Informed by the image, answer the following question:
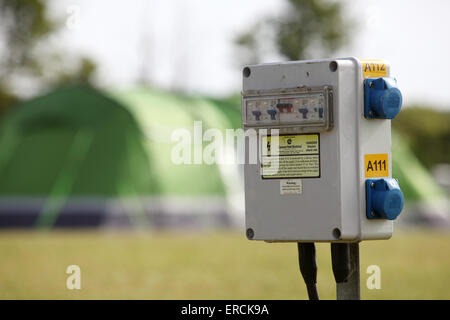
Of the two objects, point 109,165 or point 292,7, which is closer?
point 109,165

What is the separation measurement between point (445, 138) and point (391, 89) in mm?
42162

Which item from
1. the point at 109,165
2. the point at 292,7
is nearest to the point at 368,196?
the point at 109,165

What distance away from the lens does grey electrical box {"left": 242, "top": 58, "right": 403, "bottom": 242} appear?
409 centimetres

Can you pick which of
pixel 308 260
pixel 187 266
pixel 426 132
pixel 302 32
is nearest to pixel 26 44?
pixel 302 32

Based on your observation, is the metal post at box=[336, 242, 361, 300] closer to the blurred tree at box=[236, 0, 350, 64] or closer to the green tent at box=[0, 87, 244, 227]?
the green tent at box=[0, 87, 244, 227]

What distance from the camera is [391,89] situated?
13.4ft

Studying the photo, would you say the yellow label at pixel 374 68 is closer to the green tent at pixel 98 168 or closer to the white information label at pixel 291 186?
the white information label at pixel 291 186

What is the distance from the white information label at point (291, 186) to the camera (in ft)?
13.8

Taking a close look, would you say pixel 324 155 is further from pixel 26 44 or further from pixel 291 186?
pixel 26 44

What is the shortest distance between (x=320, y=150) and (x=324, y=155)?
3 cm

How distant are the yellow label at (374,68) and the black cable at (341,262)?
744 millimetres

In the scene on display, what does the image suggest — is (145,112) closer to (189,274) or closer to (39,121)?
(39,121)

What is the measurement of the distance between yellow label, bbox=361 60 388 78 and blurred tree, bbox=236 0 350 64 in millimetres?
37733

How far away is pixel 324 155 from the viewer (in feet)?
13.6
